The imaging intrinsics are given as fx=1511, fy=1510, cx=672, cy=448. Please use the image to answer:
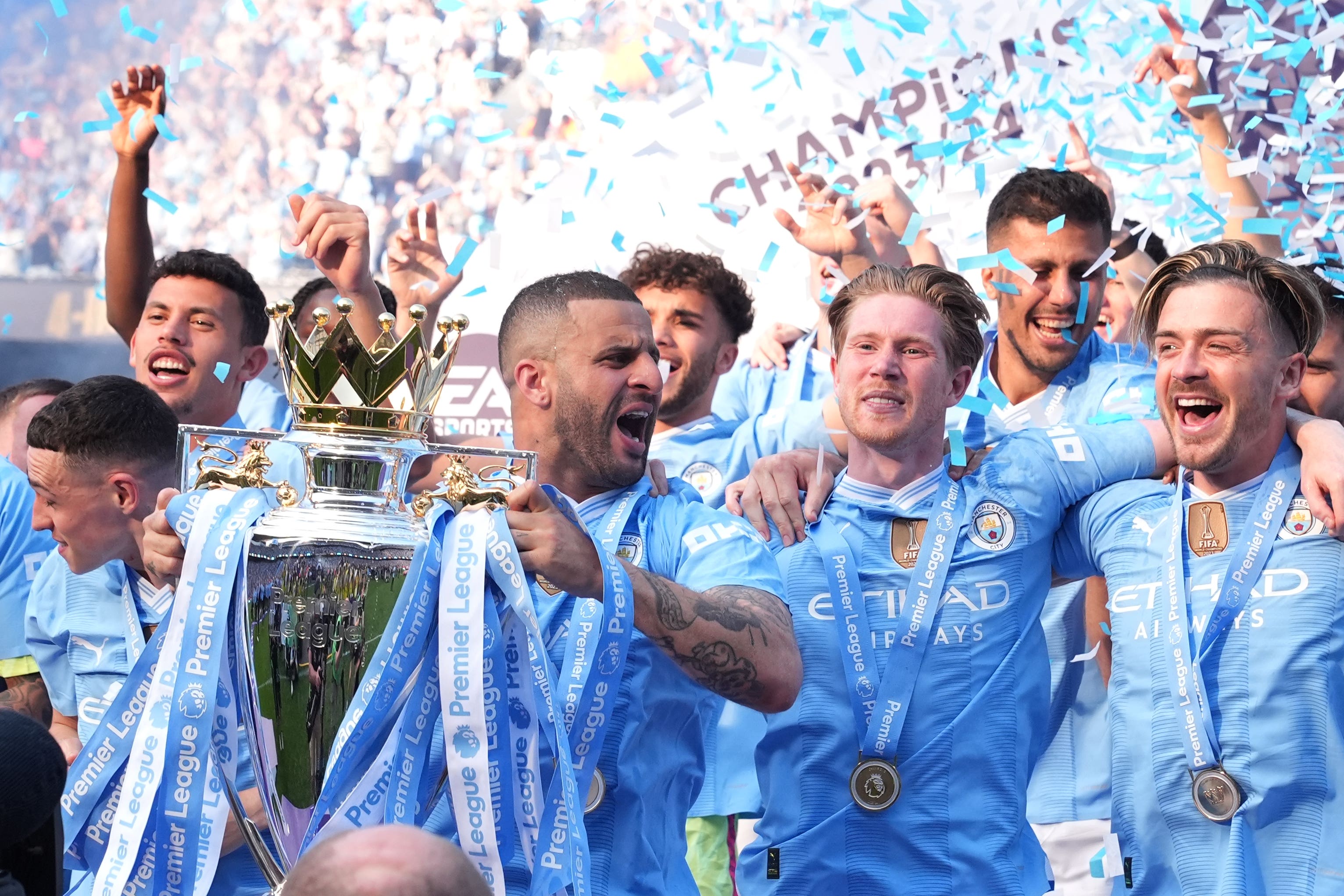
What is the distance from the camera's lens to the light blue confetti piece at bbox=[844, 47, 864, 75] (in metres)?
5.63

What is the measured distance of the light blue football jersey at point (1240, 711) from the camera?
301cm

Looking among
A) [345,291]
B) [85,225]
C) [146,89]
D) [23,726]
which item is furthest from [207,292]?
[23,726]

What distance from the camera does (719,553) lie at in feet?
9.71

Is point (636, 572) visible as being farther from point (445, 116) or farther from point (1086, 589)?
point (445, 116)

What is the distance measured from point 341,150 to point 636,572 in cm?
479

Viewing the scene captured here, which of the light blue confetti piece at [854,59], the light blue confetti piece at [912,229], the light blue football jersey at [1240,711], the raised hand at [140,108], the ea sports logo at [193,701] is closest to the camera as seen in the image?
the ea sports logo at [193,701]

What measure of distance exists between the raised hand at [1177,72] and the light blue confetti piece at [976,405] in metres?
1.46

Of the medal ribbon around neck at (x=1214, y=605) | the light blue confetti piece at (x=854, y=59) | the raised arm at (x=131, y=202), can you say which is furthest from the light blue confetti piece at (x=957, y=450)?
the raised arm at (x=131, y=202)

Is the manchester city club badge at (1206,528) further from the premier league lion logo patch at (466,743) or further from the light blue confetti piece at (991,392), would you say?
the premier league lion logo patch at (466,743)

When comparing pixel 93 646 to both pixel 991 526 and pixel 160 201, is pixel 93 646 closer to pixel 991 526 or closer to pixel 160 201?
pixel 991 526

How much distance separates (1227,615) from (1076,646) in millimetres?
1173

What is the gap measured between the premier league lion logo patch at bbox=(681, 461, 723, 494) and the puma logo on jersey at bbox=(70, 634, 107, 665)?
6.62 ft

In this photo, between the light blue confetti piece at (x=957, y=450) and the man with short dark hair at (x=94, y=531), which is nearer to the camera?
the man with short dark hair at (x=94, y=531)

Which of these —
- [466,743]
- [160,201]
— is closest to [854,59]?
[160,201]
